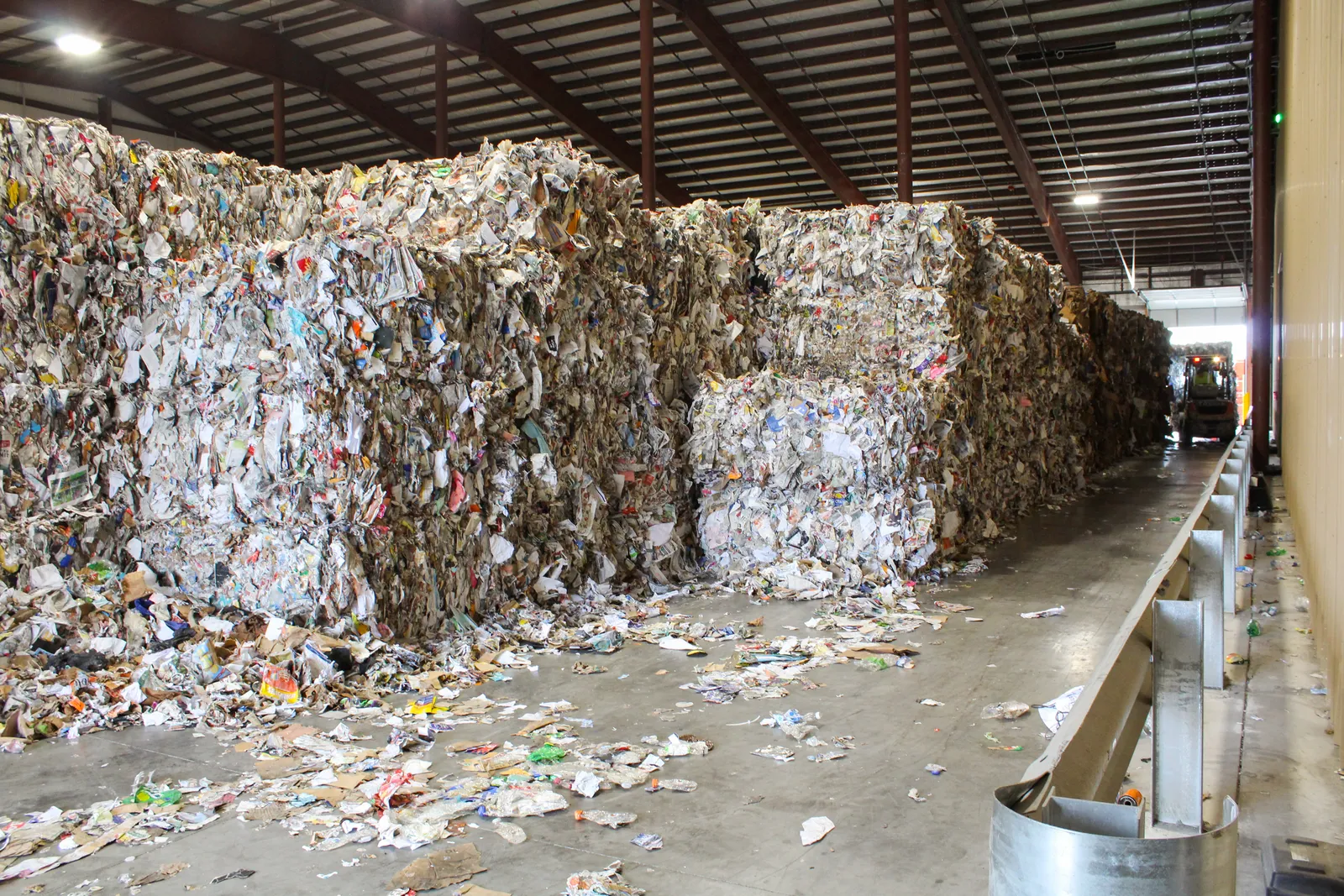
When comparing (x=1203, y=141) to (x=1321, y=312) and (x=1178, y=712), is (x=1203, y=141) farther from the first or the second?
(x=1178, y=712)

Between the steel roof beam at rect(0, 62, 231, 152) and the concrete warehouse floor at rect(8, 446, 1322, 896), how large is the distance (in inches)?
631

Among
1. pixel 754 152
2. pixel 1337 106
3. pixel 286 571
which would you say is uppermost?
pixel 754 152

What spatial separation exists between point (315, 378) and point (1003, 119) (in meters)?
14.3

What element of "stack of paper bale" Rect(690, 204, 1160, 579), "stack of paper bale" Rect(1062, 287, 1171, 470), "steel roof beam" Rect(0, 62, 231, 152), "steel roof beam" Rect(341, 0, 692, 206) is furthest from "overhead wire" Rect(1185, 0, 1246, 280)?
"steel roof beam" Rect(0, 62, 231, 152)

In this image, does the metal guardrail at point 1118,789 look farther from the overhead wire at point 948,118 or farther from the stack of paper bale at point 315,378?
the overhead wire at point 948,118

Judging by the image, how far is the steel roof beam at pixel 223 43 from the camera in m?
11.8

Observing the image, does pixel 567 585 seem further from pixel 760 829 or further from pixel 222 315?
pixel 760 829

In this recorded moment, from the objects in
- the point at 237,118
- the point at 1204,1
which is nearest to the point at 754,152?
the point at 1204,1

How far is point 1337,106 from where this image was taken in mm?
3568

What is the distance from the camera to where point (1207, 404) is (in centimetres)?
2069

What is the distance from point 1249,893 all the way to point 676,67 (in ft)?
51.0

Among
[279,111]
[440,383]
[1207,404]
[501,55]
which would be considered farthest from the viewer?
[1207,404]

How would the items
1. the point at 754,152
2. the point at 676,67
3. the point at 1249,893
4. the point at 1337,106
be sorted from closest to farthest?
1. the point at 1249,893
2. the point at 1337,106
3. the point at 676,67
4. the point at 754,152

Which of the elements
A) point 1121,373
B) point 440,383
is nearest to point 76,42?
point 440,383
